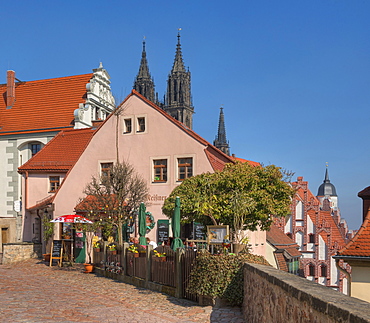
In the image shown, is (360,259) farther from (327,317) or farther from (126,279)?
(327,317)

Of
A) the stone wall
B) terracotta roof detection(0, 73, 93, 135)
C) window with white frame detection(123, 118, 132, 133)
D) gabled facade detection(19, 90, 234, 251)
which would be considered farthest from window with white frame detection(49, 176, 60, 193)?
terracotta roof detection(0, 73, 93, 135)

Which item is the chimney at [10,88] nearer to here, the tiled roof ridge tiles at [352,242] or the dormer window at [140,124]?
the dormer window at [140,124]

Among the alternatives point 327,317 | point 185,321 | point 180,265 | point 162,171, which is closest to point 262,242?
point 162,171

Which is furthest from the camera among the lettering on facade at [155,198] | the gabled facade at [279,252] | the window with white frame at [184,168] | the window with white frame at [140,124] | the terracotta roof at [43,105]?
the gabled facade at [279,252]

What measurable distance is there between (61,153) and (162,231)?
8.87 m

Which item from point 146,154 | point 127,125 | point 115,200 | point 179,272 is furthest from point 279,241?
point 179,272

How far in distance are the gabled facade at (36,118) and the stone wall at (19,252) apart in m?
7.47

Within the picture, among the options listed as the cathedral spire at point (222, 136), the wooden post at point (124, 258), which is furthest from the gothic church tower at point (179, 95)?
the wooden post at point (124, 258)

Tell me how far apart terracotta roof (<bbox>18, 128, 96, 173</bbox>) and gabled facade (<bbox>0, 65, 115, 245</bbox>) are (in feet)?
11.5

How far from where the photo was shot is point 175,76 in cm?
13950

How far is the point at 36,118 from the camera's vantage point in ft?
124

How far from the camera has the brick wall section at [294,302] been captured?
4.56 meters

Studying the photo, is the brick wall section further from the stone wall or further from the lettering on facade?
the stone wall

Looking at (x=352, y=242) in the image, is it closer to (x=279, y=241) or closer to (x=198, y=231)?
(x=198, y=231)
